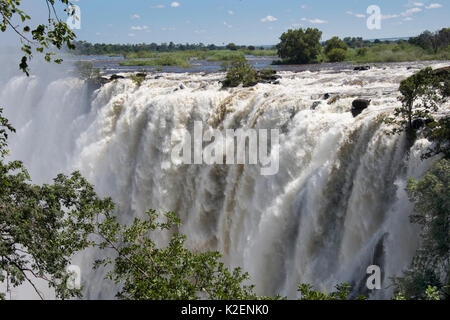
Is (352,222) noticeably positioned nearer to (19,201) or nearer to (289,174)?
(289,174)

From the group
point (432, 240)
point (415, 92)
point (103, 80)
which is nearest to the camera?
point (432, 240)

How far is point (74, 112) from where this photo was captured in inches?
988

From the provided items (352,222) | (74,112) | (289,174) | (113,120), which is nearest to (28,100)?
(74,112)

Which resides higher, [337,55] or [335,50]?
[335,50]

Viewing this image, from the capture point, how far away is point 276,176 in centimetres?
1283

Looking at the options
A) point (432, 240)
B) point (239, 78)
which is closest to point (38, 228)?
point (432, 240)

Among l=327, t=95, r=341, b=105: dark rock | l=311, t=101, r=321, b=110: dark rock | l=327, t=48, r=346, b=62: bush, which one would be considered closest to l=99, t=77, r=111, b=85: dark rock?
l=311, t=101, r=321, b=110: dark rock

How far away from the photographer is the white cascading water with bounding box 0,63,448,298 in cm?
973

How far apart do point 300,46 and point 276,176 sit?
31.7 m

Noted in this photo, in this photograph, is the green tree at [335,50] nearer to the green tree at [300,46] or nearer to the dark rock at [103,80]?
the green tree at [300,46]

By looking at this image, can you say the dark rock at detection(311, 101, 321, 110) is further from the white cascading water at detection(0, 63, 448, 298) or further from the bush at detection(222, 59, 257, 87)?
the bush at detection(222, 59, 257, 87)

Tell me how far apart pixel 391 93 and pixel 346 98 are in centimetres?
200

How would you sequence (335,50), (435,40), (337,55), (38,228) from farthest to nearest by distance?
1. (335,50)
2. (337,55)
3. (435,40)
4. (38,228)

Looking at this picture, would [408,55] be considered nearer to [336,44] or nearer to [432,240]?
[336,44]
